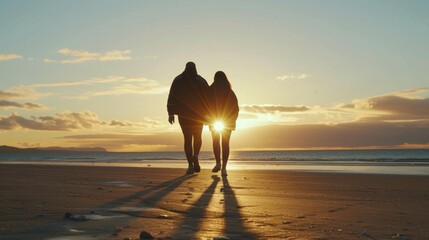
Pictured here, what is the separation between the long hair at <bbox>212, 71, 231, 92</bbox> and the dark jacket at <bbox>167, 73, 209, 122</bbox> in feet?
1.32

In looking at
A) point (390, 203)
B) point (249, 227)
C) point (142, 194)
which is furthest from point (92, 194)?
point (390, 203)

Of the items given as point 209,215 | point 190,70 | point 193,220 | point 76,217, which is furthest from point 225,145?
point 76,217

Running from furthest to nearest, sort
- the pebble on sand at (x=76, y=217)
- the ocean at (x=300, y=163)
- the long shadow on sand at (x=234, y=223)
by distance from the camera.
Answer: the ocean at (x=300, y=163) < the pebble on sand at (x=76, y=217) < the long shadow on sand at (x=234, y=223)

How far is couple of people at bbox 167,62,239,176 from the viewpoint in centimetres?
1091

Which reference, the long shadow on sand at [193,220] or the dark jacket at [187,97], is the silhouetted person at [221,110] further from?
the long shadow on sand at [193,220]

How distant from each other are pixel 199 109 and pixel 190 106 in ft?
0.70

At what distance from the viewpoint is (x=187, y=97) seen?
10977 mm

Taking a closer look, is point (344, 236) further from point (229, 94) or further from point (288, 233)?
point (229, 94)

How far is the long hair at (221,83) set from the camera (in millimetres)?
11227

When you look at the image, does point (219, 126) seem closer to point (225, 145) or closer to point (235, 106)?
point (225, 145)

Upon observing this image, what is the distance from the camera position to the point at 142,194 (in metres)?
6.35

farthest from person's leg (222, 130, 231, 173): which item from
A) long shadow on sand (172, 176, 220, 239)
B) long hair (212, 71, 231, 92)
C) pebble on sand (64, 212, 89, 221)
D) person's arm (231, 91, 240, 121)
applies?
pebble on sand (64, 212, 89, 221)

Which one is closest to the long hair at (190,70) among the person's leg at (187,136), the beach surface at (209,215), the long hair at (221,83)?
the long hair at (221,83)

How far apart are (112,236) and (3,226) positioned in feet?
2.96
